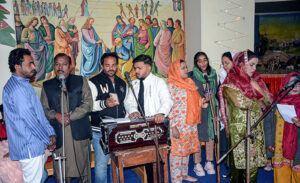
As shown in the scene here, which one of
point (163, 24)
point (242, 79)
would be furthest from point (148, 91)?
point (163, 24)

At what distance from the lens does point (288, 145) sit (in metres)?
2.63

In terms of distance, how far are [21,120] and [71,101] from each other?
64 centimetres

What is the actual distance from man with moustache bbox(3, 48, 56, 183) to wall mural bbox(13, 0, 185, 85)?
2290 mm

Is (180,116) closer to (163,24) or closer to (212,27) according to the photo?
(163,24)

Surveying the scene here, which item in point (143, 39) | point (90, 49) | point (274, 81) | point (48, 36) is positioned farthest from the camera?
point (274, 81)

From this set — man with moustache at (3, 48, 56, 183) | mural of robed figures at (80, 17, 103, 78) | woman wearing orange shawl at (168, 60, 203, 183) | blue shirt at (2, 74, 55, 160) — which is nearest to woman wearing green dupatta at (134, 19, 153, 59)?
mural of robed figures at (80, 17, 103, 78)

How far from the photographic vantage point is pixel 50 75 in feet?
14.5

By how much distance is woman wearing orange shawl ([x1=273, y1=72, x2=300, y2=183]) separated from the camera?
2.60 m

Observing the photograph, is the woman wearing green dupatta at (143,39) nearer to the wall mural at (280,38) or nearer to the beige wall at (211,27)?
the beige wall at (211,27)

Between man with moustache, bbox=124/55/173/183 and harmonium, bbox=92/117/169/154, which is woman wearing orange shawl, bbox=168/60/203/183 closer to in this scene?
man with moustache, bbox=124/55/173/183

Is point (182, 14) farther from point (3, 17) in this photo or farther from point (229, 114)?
point (3, 17)

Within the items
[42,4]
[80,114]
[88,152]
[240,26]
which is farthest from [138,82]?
[240,26]

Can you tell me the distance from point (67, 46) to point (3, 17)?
122 centimetres

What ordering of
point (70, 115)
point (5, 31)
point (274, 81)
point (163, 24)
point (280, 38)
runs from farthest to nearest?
point (280, 38), point (274, 81), point (163, 24), point (5, 31), point (70, 115)
